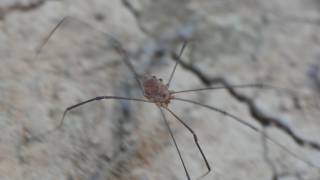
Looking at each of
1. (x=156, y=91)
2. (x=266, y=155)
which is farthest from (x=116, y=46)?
(x=266, y=155)

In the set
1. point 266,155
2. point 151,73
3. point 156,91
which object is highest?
point 151,73

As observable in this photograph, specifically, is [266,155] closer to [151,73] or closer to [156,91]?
[156,91]

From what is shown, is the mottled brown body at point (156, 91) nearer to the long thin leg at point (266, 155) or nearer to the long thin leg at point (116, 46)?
the long thin leg at point (116, 46)

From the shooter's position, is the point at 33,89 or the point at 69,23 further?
the point at 69,23

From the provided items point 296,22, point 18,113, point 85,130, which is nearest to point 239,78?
point 296,22

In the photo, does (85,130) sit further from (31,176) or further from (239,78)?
(239,78)

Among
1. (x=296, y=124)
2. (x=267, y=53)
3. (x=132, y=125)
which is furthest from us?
(x=267, y=53)

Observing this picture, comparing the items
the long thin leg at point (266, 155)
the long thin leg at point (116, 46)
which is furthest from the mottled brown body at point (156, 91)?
the long thin leg at point (266, 155)

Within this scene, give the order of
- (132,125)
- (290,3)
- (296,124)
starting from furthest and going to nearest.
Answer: (290,3)
(296,124)
(132,125)
